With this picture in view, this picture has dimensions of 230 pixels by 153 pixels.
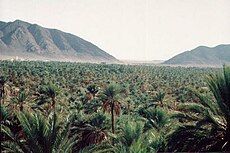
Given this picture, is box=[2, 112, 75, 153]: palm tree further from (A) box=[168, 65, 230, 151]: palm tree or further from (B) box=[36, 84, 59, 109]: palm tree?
(B) box=[36, 84, 59, 109]: palm tree

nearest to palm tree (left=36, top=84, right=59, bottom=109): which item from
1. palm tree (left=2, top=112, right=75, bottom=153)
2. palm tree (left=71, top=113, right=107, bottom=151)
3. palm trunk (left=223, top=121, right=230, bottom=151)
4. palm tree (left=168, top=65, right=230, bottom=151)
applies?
palm tree (left=71, top=113, right=107, bottom=151)

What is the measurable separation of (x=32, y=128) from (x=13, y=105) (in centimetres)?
1527

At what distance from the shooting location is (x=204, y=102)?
36.4 feet

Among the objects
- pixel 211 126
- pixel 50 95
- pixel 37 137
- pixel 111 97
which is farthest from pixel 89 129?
pixel 50 95

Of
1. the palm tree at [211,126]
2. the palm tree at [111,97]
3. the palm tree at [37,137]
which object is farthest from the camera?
the palm tree at [111,97]

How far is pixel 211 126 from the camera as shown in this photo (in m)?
10.6

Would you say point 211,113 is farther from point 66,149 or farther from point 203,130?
point 66,149

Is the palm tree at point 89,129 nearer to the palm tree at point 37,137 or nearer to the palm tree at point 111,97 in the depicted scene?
the palm tree at point 111,97

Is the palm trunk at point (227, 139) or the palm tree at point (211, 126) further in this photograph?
the palm tree at point (211, 126)

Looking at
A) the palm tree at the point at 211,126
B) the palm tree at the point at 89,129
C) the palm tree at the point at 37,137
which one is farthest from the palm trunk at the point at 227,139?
the palm tree at the point at 89,129

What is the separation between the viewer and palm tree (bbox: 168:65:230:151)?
1027cm

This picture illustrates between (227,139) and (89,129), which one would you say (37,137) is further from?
(89,129)

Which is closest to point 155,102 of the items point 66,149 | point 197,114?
point 197,114

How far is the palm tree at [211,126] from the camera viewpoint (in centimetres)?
1027
